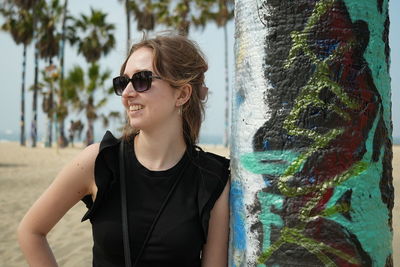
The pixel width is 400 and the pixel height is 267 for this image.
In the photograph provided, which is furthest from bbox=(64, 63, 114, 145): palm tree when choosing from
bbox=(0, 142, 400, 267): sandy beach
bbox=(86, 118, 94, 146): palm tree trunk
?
bbox=(0, 142, 400, 267): sandy beach

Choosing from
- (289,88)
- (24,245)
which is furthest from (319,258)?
(24,245)

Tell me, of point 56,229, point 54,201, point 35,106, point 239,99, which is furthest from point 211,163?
point 35,106

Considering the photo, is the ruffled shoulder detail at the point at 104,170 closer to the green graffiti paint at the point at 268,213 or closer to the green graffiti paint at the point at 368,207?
the green graffiti paint at the point at 268,213

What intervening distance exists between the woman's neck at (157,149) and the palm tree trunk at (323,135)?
0.73 metres

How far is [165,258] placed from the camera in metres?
1.78

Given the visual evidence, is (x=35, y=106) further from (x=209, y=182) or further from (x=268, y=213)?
(x=268, y=213)

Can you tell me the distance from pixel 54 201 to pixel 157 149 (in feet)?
1.79

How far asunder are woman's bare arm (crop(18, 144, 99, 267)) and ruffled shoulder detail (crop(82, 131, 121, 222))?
0.04 meters

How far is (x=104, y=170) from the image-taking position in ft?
6.06

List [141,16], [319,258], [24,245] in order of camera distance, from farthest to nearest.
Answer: [141,16] → [24,245] → [319,258]

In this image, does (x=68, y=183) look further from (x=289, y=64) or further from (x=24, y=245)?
(x=289, y=64)

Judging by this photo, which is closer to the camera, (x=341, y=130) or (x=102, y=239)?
(x=341, y=130)

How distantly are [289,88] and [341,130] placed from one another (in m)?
0.21

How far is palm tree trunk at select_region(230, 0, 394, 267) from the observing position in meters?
1.21
